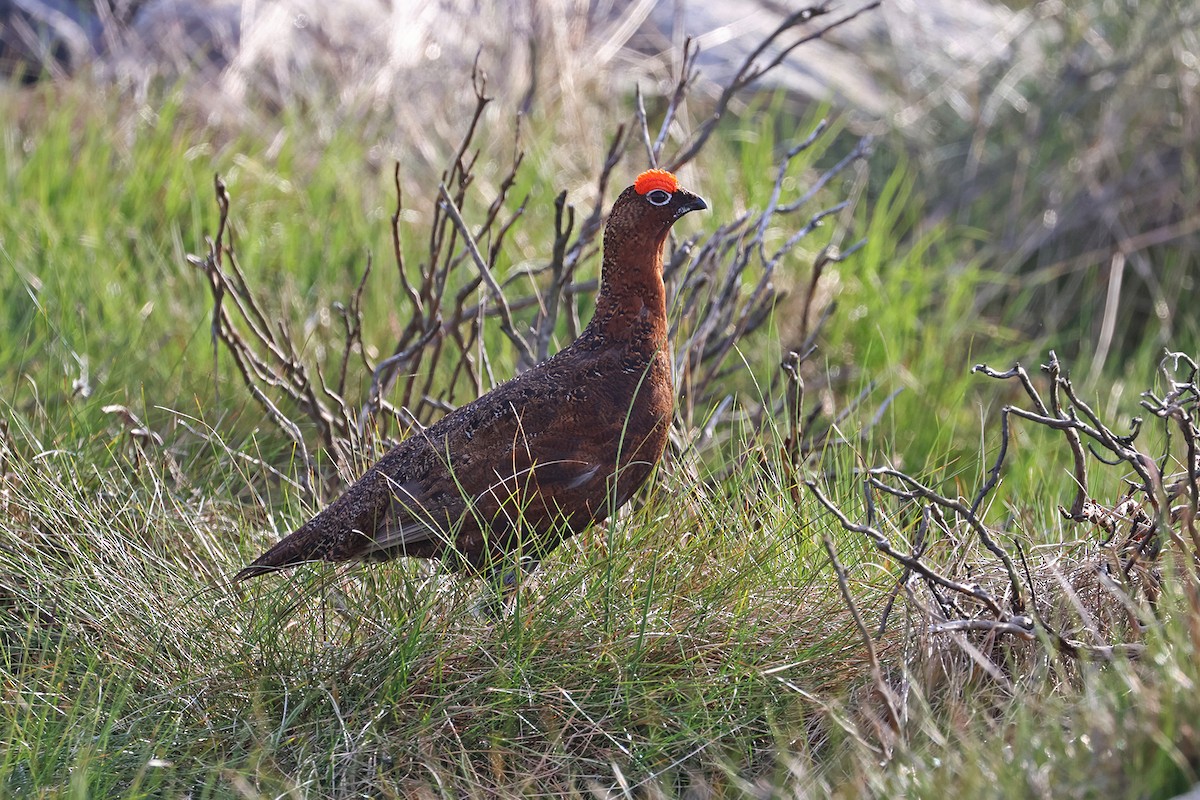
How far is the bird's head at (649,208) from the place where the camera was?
10.0ft

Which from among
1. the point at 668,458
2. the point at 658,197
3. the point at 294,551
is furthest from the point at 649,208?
the point at 294,551

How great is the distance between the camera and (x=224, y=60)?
718 centimetres

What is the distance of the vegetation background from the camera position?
8.38 feet

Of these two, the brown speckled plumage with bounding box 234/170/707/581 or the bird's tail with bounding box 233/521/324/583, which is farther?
the bird's tail with bounding box 233/521/324/583

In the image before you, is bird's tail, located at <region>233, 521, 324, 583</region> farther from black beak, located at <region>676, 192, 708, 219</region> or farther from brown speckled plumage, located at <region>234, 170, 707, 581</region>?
black beak, located at <region>676, 192, 708, 219</region>

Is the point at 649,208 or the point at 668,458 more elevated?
the point at 649,208

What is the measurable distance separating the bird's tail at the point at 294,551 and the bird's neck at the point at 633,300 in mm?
831

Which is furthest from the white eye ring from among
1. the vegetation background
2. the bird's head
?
the vegetation background

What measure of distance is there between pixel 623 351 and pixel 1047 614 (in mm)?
1097

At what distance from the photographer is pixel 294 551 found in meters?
3.04

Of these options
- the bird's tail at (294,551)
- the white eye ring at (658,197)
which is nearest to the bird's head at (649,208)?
the white eye ring at (658,197)

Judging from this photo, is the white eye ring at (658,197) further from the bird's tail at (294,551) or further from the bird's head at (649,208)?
the bird's tail at (294,551)

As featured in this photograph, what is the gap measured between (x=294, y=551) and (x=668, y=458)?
1.05 m

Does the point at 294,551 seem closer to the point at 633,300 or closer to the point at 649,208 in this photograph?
the point at 633,300
